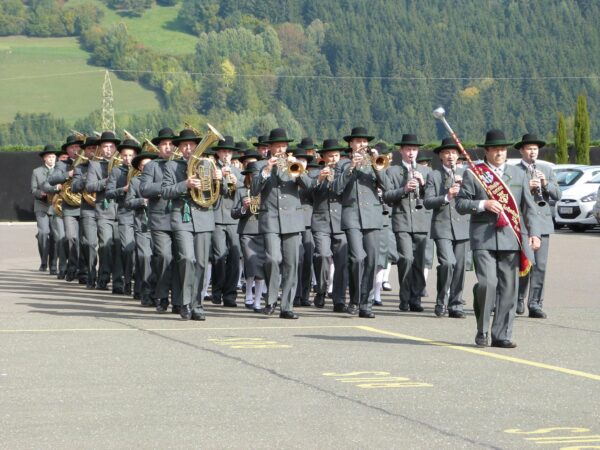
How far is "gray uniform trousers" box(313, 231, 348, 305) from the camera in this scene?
17.0m

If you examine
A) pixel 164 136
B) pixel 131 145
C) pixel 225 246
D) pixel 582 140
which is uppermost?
pixel 582 140

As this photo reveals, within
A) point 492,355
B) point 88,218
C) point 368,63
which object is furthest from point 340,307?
point 368,63

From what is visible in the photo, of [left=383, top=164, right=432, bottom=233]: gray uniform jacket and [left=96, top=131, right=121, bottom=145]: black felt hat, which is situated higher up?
[left=96, top=131, right=121, bottom=145]: black felt hat

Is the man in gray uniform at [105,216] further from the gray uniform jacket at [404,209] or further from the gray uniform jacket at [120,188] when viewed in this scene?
the gray uniform jacket at [404,209]

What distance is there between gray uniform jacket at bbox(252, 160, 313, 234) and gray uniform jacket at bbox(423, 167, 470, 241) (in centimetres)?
148

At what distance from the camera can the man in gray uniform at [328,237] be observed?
17.1 m

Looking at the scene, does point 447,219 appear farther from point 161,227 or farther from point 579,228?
point 579,228

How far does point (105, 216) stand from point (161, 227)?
4.47m

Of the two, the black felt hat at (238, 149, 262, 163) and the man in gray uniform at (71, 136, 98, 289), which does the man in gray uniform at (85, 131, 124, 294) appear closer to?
the man in gray uniform at (71, 136, 98, 289)

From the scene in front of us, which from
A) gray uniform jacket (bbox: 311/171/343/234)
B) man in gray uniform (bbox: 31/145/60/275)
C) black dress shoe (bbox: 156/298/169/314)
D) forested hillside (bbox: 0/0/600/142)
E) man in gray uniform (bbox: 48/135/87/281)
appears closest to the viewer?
black dress shoe (bbox: 156/298/169/314)

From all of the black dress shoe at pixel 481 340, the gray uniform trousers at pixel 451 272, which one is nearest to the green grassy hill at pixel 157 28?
the gray uniform trousers at pixel 451 272

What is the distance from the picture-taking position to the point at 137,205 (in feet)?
61.4

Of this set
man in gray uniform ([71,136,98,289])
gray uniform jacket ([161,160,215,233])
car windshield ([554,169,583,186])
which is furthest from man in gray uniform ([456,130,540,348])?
car windshield ([554,169,583,186])

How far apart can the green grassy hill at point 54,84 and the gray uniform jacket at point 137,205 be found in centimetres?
10426
